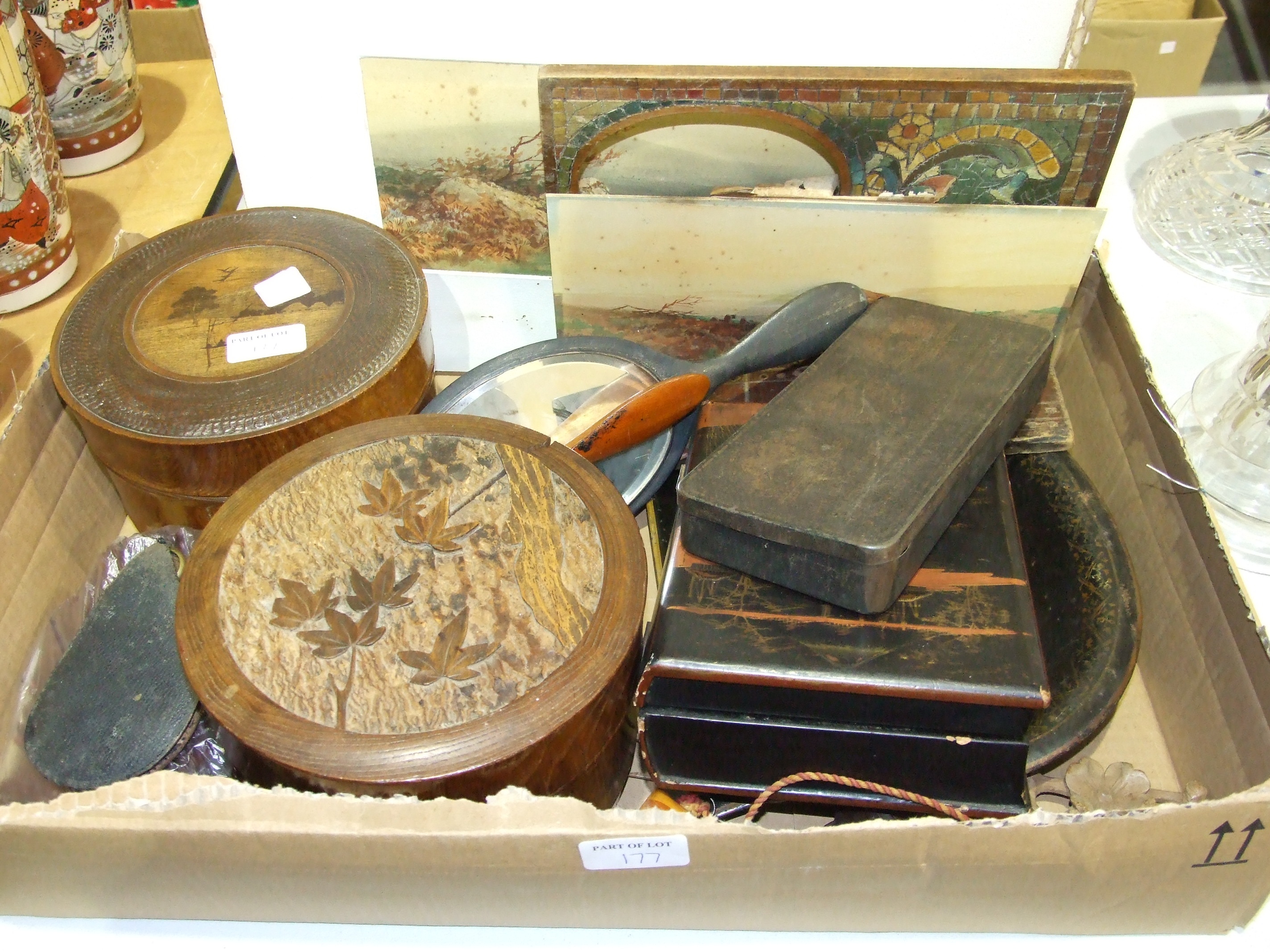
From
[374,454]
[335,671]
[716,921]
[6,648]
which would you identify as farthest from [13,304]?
[716,921]

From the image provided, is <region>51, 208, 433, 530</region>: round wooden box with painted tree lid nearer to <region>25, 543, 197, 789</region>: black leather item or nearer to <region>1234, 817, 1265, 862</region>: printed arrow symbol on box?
<region>25, 543, 197, 789</region>: black leather item

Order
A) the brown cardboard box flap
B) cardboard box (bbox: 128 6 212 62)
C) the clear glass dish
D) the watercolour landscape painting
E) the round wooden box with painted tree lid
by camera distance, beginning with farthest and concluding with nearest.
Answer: cardboard box (bbox: 128 6 212 62)
the clear glass dish
the watercolour landscape painting
the round wooden box with painted tree lid
the brown cardboard box flap

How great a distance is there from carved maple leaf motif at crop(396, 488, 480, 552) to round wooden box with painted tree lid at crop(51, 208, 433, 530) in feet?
0.46

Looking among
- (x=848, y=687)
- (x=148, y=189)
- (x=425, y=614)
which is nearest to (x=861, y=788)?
(x=848, y=687)

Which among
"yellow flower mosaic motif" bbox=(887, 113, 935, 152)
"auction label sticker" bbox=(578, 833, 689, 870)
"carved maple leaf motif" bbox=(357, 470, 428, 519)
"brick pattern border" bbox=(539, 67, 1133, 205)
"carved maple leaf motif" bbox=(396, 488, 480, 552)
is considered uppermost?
"brick pattern border" bbox=(539, 67, 1133, 205)

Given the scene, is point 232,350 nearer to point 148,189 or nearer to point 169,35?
point 148,189

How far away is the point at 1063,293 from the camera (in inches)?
36.2

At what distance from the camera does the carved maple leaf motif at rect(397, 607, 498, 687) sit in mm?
650

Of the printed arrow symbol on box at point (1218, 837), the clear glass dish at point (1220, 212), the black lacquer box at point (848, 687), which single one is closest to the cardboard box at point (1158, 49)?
the clear glass dish at point (1220, 212)

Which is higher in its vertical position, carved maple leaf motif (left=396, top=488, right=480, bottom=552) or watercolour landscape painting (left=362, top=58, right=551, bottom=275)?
watercolour landscape painting (left=362, top=58, right=551, bottom=275)

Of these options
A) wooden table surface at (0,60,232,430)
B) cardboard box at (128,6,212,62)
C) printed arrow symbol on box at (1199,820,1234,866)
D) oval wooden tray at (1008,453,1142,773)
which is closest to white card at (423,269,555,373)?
wooden table surface at (0,60,232,430)

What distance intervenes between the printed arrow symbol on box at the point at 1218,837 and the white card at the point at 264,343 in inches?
28.4

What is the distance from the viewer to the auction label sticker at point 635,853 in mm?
593

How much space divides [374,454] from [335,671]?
180mm
